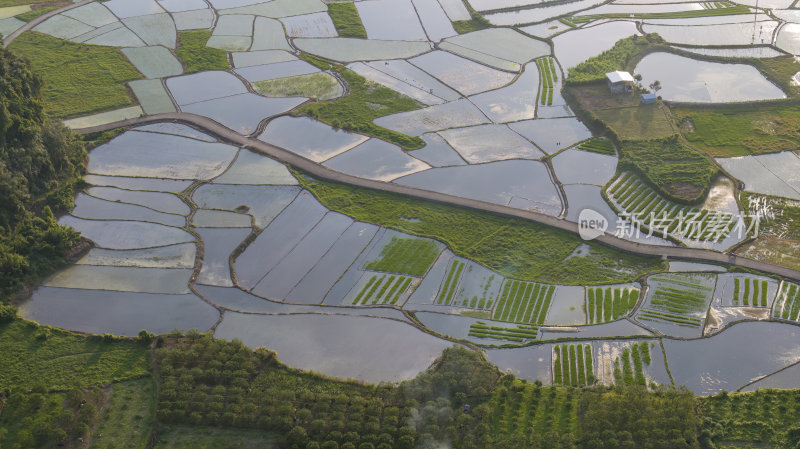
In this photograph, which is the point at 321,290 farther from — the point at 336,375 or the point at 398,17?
the point at 398,17

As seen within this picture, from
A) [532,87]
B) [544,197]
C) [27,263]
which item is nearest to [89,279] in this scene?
[27,263]

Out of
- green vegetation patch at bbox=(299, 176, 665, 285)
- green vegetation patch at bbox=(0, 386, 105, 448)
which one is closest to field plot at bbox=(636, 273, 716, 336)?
green vegetation patch at bbox=(299, 176, 665, 285)

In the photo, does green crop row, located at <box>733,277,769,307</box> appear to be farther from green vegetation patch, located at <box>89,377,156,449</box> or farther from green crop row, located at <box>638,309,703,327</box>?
green vegetation patch, located at <box>89,377,156,449</box>

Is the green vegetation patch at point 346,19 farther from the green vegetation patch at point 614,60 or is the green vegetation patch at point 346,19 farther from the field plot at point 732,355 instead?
the field plot at point 732,355

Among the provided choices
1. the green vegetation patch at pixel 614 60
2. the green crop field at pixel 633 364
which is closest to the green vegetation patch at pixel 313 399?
the green crop field at pixel 633 364

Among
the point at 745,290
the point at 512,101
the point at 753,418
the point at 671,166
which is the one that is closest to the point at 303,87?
the point at 512,101

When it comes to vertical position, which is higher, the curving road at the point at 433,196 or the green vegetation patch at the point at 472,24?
the green vegetation patch at the point at 472,24
